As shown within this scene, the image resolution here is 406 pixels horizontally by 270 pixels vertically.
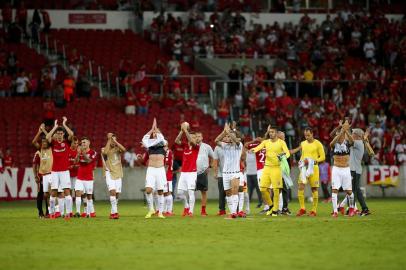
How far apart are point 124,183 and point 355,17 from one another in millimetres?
22401

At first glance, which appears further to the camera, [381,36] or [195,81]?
[381,36]

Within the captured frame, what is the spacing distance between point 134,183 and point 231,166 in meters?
15.4

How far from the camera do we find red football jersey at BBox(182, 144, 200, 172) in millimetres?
29031

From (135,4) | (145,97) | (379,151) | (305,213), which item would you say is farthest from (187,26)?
(305,213)

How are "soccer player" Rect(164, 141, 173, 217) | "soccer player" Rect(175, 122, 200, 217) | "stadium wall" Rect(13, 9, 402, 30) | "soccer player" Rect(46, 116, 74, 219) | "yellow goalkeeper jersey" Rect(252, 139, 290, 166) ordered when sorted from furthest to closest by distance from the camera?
"stadium wall" Rect(13, 9, 402, 30) → "soccer player" Rect(175, 122, 200, 217) → "soccer player" Rect(164, 141, 173, 217) → "yellow goalkeeper jersey" Rect(252, 139, 290, 166) → "soccer player" Rect(46, 116, 74, 219)

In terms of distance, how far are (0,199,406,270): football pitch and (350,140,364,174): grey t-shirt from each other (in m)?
1.98

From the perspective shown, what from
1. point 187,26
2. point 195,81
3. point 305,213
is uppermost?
point 187,26

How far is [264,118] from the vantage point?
151 ft

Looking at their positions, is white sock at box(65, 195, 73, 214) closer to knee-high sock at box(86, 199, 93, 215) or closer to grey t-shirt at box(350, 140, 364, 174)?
knee-high sock at box(86, 199, 93, 215)

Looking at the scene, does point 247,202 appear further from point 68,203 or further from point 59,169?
point 59,169

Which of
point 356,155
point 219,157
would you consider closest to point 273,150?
point 219,157

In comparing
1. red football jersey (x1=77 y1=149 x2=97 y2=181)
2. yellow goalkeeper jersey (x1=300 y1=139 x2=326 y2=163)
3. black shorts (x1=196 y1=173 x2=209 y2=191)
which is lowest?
black shorts (x1=196 y1=173 x2=209 y2=191)

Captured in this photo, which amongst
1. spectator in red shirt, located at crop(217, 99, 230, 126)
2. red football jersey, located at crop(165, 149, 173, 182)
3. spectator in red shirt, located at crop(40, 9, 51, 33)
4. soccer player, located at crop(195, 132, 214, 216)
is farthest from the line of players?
spectator in red shirt, located at crop(40, 9, 51, 33)

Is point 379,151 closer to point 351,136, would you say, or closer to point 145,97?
point 145,97
